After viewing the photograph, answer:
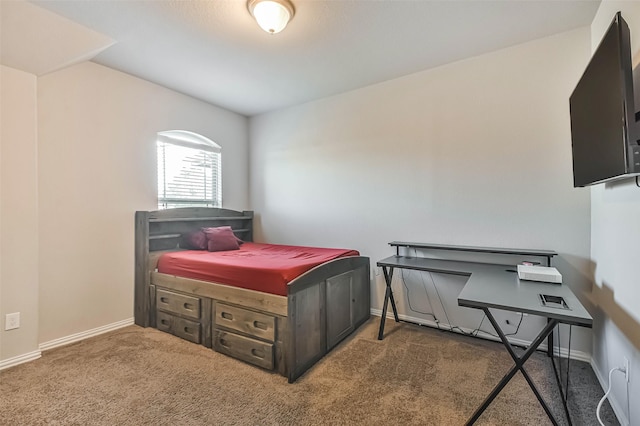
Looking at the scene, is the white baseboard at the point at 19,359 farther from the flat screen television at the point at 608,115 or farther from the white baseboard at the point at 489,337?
the flat screen television at the point at 608,115

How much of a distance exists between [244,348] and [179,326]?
0.86 m

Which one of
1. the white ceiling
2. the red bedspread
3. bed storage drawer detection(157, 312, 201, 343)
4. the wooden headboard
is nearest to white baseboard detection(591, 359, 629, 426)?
the red bedspread

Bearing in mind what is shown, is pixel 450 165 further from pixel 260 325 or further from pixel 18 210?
pixel 18 210

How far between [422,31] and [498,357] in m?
2.65

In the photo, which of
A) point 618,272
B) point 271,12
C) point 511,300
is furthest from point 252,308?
point 618,272

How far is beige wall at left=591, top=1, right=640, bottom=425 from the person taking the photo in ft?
4.81

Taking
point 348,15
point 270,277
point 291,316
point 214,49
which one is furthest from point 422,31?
point 291,316

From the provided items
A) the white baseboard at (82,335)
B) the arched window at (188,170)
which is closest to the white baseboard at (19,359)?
the white baseboard at (82,335)

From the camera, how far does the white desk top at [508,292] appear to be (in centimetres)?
131

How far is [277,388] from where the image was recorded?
1911 millimetres

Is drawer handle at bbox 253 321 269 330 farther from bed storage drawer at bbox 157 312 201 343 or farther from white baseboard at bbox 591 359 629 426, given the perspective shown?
white baseboard at bbox 591 359 629 426

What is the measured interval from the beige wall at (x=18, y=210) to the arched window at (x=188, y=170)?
113cm

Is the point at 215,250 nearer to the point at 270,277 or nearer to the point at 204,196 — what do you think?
the point at 204,196

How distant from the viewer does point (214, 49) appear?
252 cm
